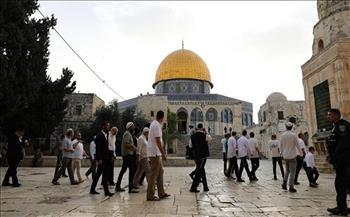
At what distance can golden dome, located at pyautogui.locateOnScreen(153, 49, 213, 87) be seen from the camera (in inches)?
1853

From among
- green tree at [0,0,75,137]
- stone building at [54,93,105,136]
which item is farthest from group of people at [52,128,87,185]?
stone building at [54,93,105,136]

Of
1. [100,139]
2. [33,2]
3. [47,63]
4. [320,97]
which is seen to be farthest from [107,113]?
[100,139]

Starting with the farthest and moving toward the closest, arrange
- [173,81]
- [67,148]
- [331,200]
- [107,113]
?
[173,81]
[107,113]
[67,148]
[331,200]

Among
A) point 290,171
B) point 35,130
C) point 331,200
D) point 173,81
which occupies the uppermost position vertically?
point 173,81

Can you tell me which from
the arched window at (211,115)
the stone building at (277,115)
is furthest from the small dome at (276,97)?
the arched window at (211,115)

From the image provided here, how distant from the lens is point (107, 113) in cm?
2666

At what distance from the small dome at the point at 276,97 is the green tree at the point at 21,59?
2026cm

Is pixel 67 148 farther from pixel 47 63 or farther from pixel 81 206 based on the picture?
pixel 47 63

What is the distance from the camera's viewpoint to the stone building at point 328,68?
37.0 ft

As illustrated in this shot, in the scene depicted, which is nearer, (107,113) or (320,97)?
(320,97)

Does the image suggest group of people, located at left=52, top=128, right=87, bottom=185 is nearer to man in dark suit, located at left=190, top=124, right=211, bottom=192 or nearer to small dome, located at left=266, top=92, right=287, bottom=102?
man in dark suit, located at left=190, top=124, right=211, bottom=192

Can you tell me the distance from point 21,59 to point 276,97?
74.2 feet

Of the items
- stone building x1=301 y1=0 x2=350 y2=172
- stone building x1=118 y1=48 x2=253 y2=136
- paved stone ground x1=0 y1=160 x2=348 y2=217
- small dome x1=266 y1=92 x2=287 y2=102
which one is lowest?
paved stone ground x1=0 y1=160 x2=348 y2=217

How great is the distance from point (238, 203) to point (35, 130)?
14.4 m
